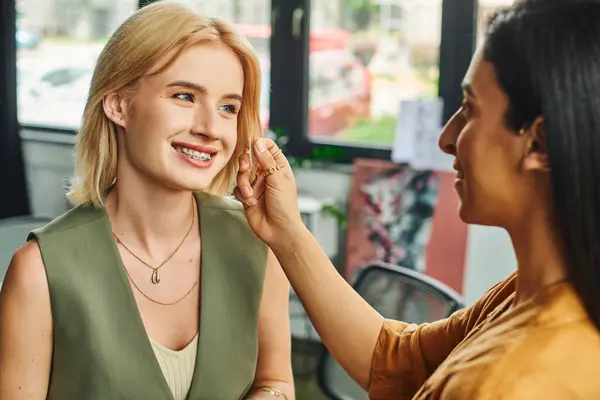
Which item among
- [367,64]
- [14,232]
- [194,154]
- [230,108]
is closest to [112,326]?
[194,154]

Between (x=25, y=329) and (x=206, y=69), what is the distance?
20.5 inches

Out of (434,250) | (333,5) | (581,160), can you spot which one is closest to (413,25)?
(333,5)

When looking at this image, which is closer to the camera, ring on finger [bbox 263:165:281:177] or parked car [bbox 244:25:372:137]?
ring on finger [bbox 263:165:281:177]

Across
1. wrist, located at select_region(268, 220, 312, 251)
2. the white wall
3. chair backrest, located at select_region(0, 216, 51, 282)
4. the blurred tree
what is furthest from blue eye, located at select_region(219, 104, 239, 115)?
the blurred tree

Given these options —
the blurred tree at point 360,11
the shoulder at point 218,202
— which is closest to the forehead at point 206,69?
the shoulder at point 218,202

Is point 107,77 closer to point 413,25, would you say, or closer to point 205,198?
point 205,198

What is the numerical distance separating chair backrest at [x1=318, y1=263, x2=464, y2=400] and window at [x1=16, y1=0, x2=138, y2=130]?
2940 mm

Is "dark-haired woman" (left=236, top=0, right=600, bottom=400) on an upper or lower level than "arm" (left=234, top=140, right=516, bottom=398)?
upper

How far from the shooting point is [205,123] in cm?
140

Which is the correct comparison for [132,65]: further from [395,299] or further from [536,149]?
[395,299]

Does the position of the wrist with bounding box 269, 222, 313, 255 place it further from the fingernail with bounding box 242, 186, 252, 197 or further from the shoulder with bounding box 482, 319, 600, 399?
the shoulder with bounding box 482, 319, 600, 399

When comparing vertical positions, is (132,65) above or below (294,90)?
above

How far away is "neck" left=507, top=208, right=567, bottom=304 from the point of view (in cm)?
98

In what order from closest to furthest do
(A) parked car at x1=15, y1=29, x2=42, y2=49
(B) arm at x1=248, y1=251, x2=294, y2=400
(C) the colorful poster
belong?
1. (B) arm at x1=248, y1=251, x2=294, y2=400
2. (C) the colorful poster
3. (A) parked car at x1=15, y1=29, x2=42, y2=49
